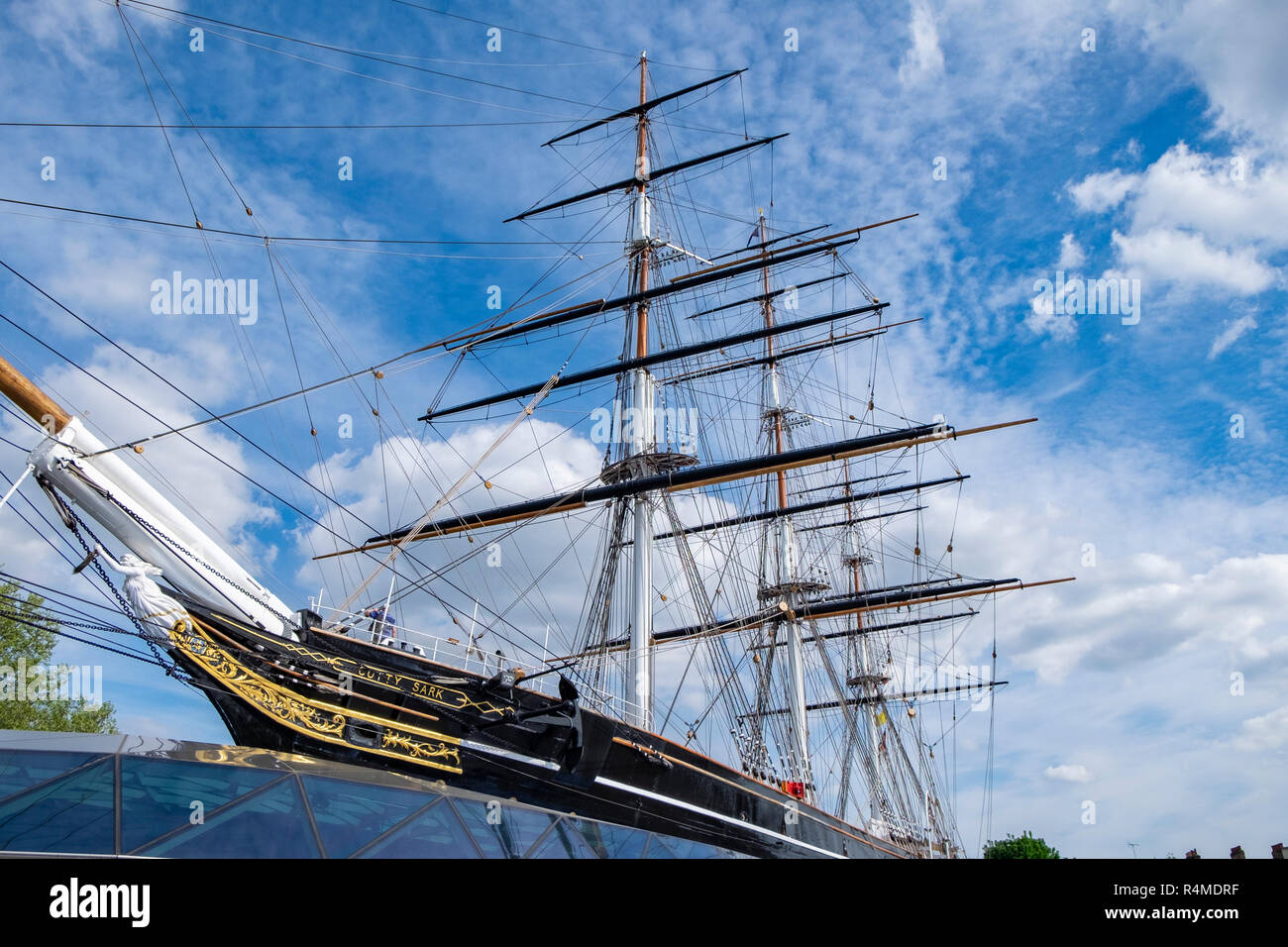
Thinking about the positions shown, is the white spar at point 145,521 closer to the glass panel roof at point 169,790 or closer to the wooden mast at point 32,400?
the wooden mast at point 32,400

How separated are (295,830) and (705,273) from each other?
19939 millimetres

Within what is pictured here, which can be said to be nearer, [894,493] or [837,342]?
[837,342]

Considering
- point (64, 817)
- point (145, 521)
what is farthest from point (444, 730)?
A: point (64, 817)

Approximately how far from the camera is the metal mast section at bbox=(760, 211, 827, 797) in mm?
26609

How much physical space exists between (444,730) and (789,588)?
21804 millimetres

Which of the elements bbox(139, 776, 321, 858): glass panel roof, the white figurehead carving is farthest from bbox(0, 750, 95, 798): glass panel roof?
the white figurehead carving

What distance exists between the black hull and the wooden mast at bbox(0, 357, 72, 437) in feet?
8.94

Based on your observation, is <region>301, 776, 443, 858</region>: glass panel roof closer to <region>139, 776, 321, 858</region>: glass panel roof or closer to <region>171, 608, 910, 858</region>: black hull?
<region>139, 776, 321, 858</region>: glass panel roof

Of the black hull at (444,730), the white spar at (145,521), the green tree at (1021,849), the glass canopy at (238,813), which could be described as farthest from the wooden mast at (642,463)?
the green tree at (1021,849)

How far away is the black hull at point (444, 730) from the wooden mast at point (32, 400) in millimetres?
2724

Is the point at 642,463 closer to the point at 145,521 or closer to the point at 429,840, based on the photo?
the point at 145,521
